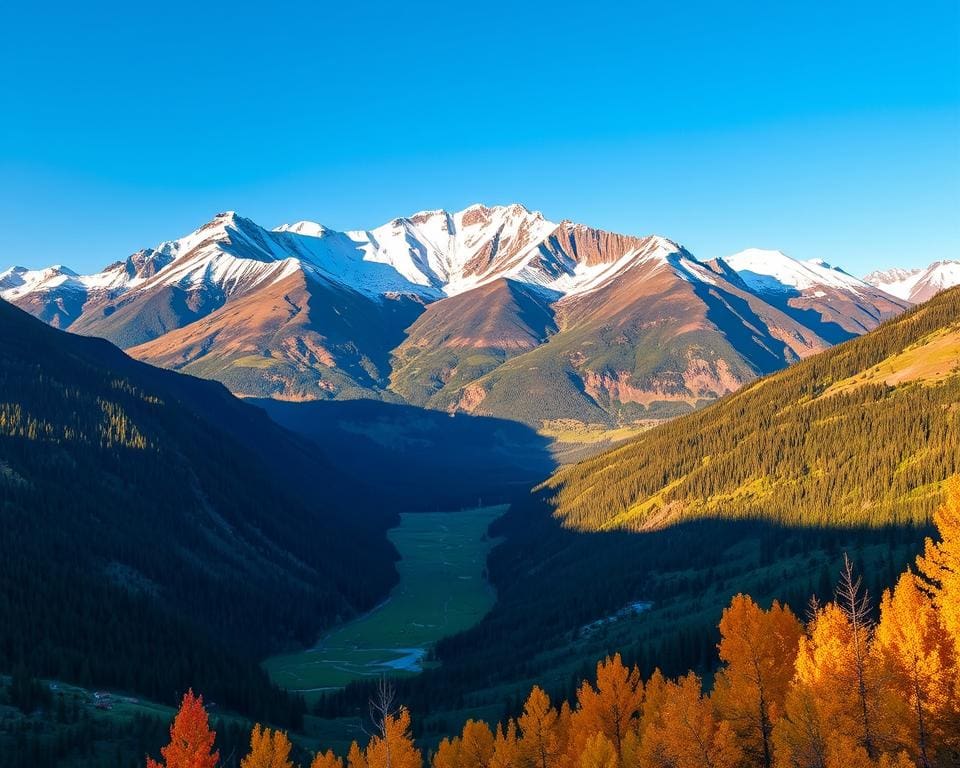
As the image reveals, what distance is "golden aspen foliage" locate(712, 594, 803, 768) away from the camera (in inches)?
2906

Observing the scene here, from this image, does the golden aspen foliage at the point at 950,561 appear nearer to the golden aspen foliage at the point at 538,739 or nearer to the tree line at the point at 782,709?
the tree line at the point at 782,709

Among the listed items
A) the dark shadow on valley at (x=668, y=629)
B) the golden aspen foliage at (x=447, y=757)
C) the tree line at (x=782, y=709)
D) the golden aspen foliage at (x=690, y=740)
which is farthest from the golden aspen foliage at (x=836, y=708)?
the dark shadow on valley at (x=668, y=629)

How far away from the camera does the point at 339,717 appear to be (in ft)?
513

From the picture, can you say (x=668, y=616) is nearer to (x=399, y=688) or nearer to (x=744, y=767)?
(x=399, y=688)

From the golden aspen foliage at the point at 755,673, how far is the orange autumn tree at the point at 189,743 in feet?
163

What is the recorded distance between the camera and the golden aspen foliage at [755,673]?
73.8 metres

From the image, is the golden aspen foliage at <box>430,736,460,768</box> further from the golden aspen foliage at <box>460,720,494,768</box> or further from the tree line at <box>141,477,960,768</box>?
the golden aspen foliage at <box>460,720,494,768</box>

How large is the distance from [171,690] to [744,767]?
10229cm

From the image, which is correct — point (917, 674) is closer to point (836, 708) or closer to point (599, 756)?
point (836, 708)

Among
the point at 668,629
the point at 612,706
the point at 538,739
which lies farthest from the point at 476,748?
the point at 668,629

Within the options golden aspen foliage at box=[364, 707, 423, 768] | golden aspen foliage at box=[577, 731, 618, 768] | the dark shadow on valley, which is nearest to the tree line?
golden aspen foliage at box=[577, 731, 618, 768]

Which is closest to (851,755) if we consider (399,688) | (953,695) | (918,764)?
(918,764)

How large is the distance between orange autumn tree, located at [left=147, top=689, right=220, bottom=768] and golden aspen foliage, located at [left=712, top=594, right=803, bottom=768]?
49.7 meters

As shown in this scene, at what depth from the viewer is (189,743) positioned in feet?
263
